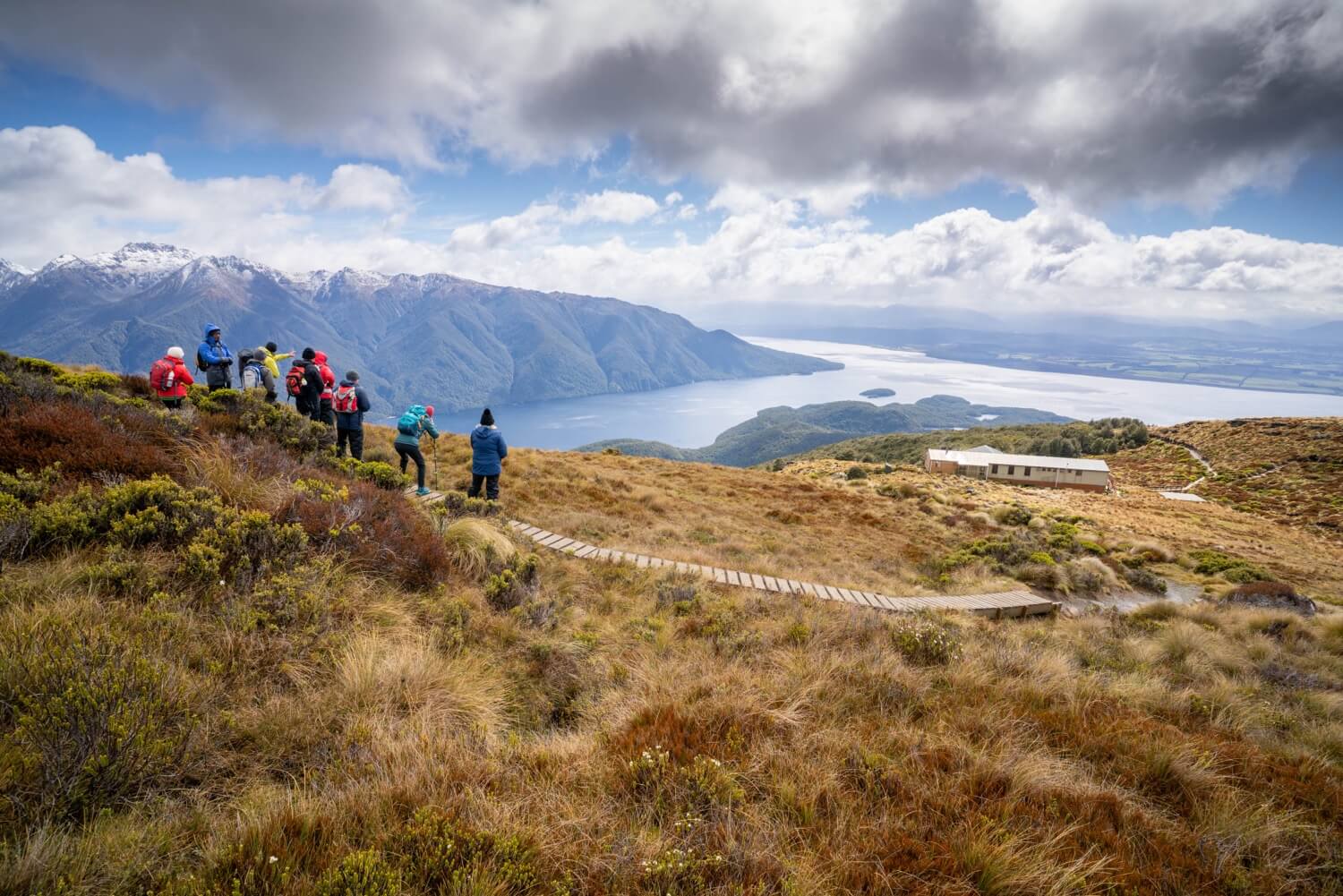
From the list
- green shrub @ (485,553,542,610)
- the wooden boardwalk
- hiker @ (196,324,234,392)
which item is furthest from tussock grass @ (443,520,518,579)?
hiker @ (196,324,234,392)

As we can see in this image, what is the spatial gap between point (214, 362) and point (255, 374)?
790 millimetres

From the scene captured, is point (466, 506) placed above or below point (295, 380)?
below

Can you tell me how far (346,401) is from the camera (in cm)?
1062

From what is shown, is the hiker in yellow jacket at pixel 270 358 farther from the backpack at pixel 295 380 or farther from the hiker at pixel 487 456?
the hiker at pixel 487 456

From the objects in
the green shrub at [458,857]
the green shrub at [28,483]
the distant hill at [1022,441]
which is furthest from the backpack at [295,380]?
the distant hill at [1022,441]

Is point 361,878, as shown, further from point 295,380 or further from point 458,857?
point 295,380

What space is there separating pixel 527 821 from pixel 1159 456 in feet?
247

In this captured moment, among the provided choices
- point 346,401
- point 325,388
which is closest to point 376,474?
point 346,401

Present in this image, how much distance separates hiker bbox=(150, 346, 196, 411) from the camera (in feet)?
30.1

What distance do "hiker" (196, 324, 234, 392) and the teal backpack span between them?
182 inches

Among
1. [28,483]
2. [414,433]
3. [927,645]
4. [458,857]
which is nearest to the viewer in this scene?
[458,857]

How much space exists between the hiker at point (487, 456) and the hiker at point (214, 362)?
6268 millimetres

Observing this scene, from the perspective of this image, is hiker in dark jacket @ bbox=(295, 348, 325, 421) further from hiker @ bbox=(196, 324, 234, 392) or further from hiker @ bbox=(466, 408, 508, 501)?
hiker @ bbox=(466, 408, 508, 501)

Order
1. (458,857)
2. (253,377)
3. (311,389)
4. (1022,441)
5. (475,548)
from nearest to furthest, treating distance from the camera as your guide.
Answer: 1. (458,857)
2. (475,548)
3. (253,377)
4. (311,389)
5. (1022,441)
